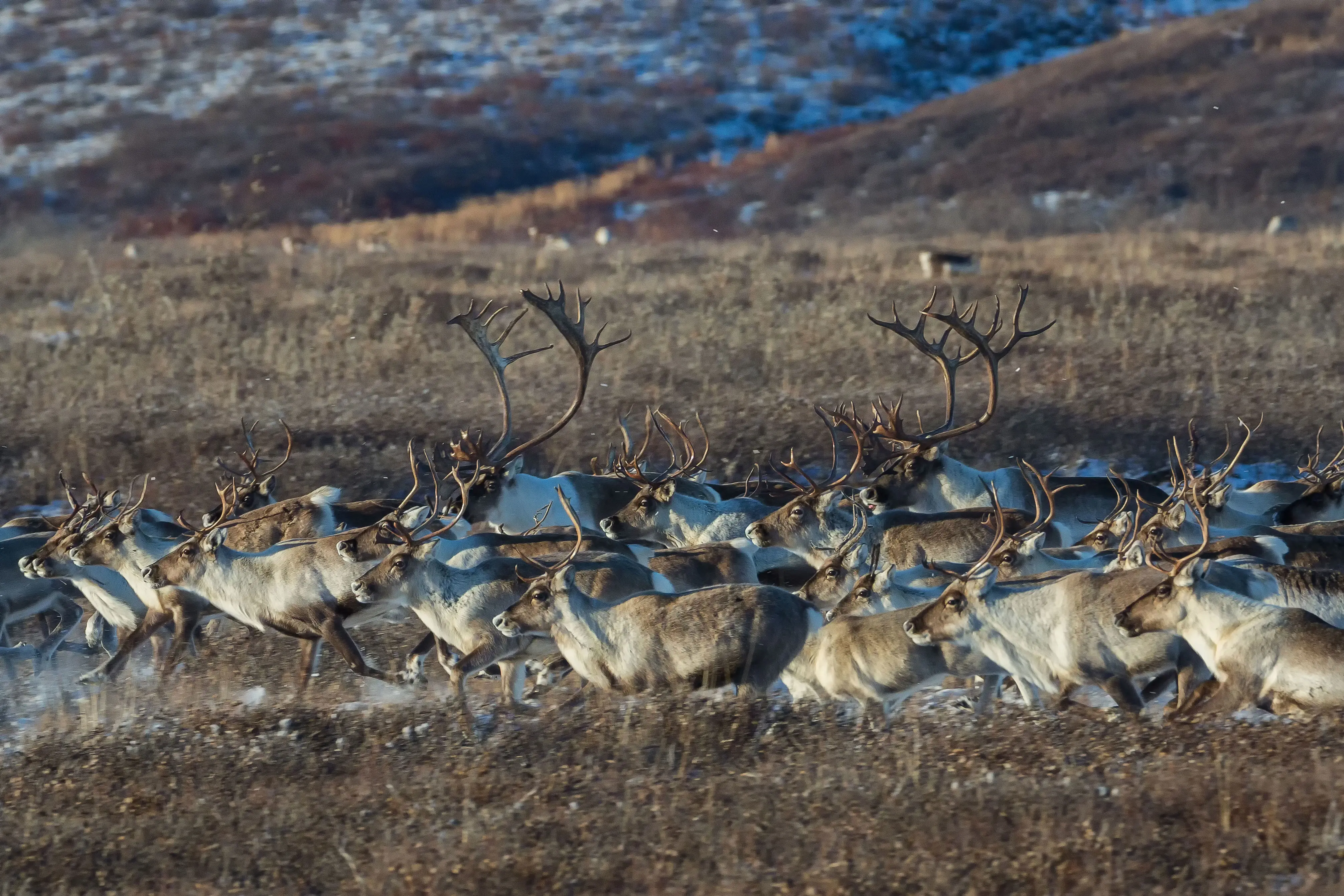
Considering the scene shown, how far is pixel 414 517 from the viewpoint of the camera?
8961mm

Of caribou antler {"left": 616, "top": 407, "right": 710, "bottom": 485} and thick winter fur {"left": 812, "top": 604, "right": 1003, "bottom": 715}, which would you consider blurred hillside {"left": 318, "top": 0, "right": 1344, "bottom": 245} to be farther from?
thick winter fur {"left": 812, "top": 604, "right": 1003, "bottom": 715}

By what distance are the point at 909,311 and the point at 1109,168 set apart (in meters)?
16.2

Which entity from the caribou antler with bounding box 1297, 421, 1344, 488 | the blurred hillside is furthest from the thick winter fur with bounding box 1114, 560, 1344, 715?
the blurred hillside

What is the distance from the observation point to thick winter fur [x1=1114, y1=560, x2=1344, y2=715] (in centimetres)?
672

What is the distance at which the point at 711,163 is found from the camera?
3969cm

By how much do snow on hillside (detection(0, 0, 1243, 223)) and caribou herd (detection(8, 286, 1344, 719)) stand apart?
101 feet

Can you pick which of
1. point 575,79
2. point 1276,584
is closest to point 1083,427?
point 1276,584

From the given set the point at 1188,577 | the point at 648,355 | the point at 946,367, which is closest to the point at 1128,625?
the point at 1188,577

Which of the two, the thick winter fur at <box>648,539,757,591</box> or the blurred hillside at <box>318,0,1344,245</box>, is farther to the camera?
the blurred hillside at <box>318,0,1344,245</box>

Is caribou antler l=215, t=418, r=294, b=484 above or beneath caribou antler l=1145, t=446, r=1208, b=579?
beneath

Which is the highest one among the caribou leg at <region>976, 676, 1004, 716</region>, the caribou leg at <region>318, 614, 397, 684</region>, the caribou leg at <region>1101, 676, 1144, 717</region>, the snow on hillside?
the caribou leg at <region>1101, 676, 1144, 717</region>

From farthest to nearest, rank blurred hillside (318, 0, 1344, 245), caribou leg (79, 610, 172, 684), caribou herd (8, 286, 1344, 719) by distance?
blurred hillside (318, 0, 1344, 245) → caribou leg (79, 610, 172, 684) → caribou herd (8, 286, 1344, 719)

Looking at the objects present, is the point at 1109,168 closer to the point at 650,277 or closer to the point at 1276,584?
the point at 650,277

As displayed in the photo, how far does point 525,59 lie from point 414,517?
4210 centimetres
